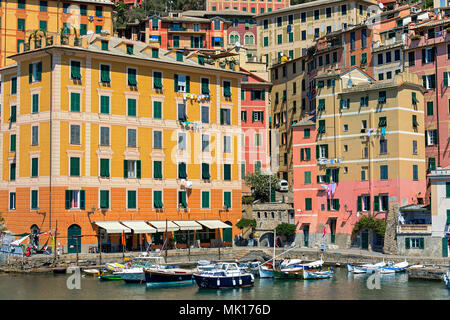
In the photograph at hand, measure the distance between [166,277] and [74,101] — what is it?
21.3 meters

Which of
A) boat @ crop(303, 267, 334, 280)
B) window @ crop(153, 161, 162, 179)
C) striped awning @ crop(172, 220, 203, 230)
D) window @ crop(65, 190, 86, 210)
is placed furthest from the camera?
window @ crop(153, 161, 162, 179)

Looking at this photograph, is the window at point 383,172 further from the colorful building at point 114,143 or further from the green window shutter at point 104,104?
the green window shutter at point 104,104

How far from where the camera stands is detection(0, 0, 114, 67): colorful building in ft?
350

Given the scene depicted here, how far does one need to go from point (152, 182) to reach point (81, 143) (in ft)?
28.7

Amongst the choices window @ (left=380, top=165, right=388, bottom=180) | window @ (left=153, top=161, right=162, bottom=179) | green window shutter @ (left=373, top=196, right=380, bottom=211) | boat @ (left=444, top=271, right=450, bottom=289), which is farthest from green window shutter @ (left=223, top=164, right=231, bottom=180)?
boat @ (left=444, top=271, right=450, bottom=289)

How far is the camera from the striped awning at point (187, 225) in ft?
258

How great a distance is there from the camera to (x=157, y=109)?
79875 millimetres

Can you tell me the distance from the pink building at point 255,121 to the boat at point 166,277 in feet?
137

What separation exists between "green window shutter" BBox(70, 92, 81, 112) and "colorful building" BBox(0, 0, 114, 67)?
31.9 m

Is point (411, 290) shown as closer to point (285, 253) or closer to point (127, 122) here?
point (285, 253)

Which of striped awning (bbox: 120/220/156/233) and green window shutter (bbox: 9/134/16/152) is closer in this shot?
striped awning (bbox: 120/220/156/233)

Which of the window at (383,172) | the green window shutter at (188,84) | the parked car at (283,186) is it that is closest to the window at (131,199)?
the green window shutter at (188,84)

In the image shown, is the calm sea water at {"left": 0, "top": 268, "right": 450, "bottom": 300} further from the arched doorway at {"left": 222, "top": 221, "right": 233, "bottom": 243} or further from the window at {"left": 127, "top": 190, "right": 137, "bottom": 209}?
the arched doorway at {"left": 222, "top": 221, "right": 233, "bottom": 243}
